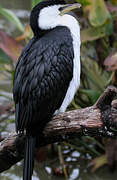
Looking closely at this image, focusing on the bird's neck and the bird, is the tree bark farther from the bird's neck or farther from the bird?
the bird's neck

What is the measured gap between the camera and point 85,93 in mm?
3215

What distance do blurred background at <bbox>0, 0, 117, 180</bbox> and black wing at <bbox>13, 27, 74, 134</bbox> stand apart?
69 centimetres

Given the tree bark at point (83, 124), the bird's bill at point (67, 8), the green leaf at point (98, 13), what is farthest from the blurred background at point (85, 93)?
the tree bark at point (83, 124)

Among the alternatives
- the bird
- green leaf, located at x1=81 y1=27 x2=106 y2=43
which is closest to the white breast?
the bird

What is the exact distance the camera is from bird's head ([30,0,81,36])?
260cm

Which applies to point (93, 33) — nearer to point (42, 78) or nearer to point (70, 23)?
point (70, 23)

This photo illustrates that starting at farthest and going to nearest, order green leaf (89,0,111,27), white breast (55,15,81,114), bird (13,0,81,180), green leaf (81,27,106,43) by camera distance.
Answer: green leaf (81,27,106,43) → green leaf (89,0,111,27) → white breast (55,15,81,114) → bird (13,0,81,180)

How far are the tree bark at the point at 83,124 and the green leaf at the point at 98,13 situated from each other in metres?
1.08

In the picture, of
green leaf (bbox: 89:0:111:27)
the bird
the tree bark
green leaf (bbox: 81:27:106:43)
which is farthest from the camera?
green leaf (bbox: 81:27:106:43)

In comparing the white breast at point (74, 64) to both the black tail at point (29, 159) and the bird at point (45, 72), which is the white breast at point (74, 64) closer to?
the bird at point (45, 72)

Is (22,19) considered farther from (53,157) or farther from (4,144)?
(4,144)

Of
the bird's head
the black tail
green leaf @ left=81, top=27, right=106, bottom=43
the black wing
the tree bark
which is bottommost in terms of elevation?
the black tail

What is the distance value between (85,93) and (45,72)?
2.72ft

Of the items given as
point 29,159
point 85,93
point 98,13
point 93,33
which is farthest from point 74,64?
point 93,33
